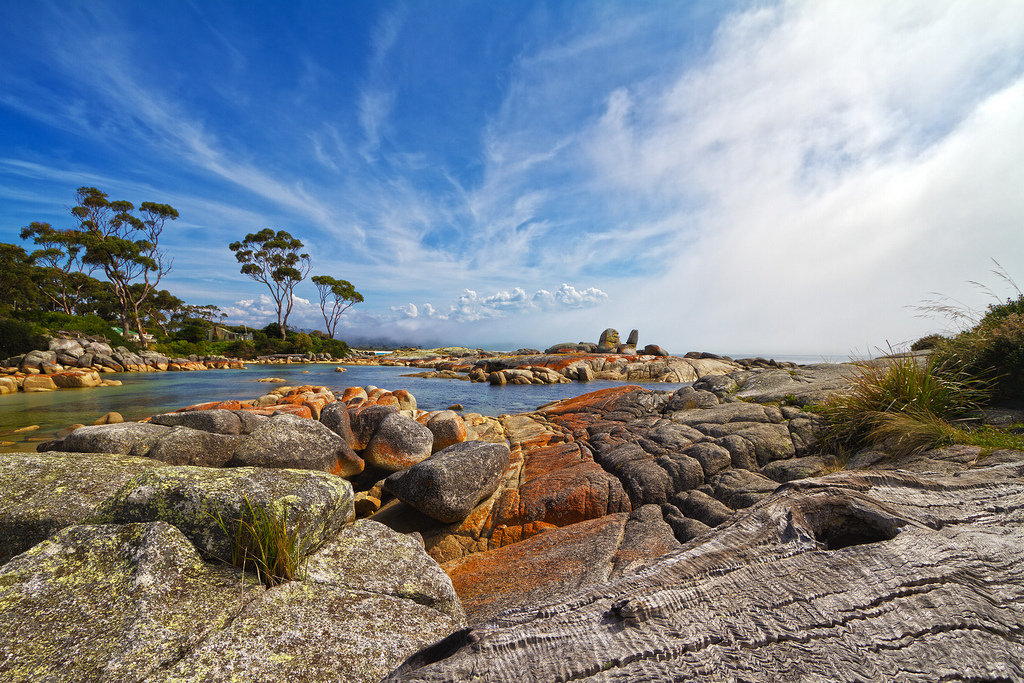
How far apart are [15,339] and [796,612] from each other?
142 feet

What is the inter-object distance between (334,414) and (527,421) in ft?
16.0

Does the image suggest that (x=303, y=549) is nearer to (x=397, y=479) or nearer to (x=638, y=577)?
(x=638, y=577)

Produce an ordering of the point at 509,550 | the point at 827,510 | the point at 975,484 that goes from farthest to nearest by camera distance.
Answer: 1. the point at 509,550
2. the point at 975,484
3. the point at 827,510

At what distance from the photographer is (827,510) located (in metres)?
2.27

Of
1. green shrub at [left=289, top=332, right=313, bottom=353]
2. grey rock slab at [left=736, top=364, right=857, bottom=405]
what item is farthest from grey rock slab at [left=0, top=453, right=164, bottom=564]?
green shrub at [left=289, top=332, right=313, bottom=353]

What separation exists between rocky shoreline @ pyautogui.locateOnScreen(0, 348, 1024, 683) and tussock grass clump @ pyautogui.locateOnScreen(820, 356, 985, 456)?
0.39 metres

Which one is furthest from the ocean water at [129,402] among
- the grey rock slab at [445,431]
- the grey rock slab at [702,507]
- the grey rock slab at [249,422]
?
the grey rock slab at [702,507]

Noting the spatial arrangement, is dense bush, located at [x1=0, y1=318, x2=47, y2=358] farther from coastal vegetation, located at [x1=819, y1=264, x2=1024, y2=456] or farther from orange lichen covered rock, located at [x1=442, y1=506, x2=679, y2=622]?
coastal vegetation, located at [x1=819, y1=264, x2=1024, y2=456]

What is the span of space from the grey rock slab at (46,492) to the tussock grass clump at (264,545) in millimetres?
1251

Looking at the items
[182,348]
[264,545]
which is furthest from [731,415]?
[182,348]

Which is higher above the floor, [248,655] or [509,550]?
[248,655]

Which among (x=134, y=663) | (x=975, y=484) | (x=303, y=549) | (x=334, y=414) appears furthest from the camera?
(x=334, y=414)

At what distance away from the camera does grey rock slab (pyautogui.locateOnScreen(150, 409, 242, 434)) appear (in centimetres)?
690

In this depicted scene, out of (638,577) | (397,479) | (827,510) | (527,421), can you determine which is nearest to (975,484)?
(827,510)
